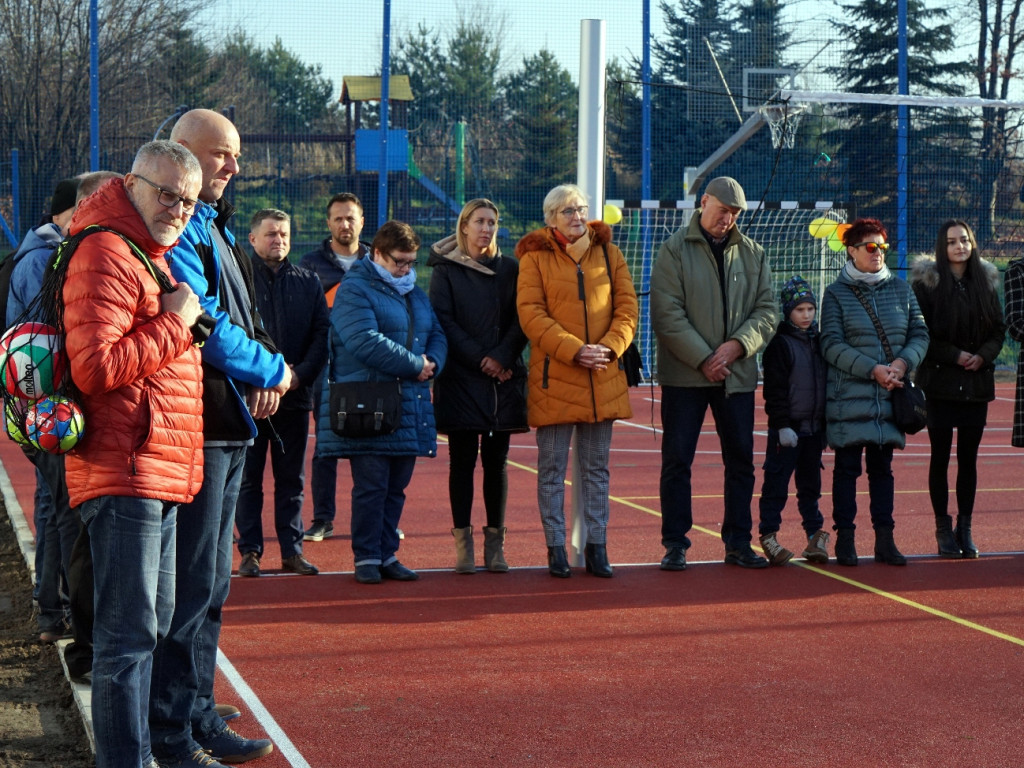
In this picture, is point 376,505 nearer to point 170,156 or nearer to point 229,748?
point 229,748

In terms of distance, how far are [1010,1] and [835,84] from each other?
27.3 ft

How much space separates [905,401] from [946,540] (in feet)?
3.16

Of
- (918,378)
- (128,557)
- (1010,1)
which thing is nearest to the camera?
(128,557)

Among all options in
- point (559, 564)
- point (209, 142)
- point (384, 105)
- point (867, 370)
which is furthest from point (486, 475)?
point (384, 105)

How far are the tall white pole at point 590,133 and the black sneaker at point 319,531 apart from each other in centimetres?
170

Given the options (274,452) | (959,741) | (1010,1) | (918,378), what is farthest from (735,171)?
(959,741)

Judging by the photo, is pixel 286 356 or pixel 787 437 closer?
pixel 286 356

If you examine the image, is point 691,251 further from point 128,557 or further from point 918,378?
point 128,557

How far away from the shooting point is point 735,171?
2183cm

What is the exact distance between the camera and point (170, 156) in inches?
Result: 136

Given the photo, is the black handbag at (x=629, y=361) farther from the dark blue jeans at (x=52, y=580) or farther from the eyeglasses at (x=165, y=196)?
the eyeglasses at (x=165, y=196)

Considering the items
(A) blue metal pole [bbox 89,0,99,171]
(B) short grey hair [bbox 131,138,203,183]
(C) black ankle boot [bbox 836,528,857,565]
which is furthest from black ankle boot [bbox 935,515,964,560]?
(A) blue metal pole [bbox 89,0,99,171]

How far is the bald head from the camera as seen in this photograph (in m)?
4.00

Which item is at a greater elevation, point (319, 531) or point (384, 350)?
point (384, 350)
